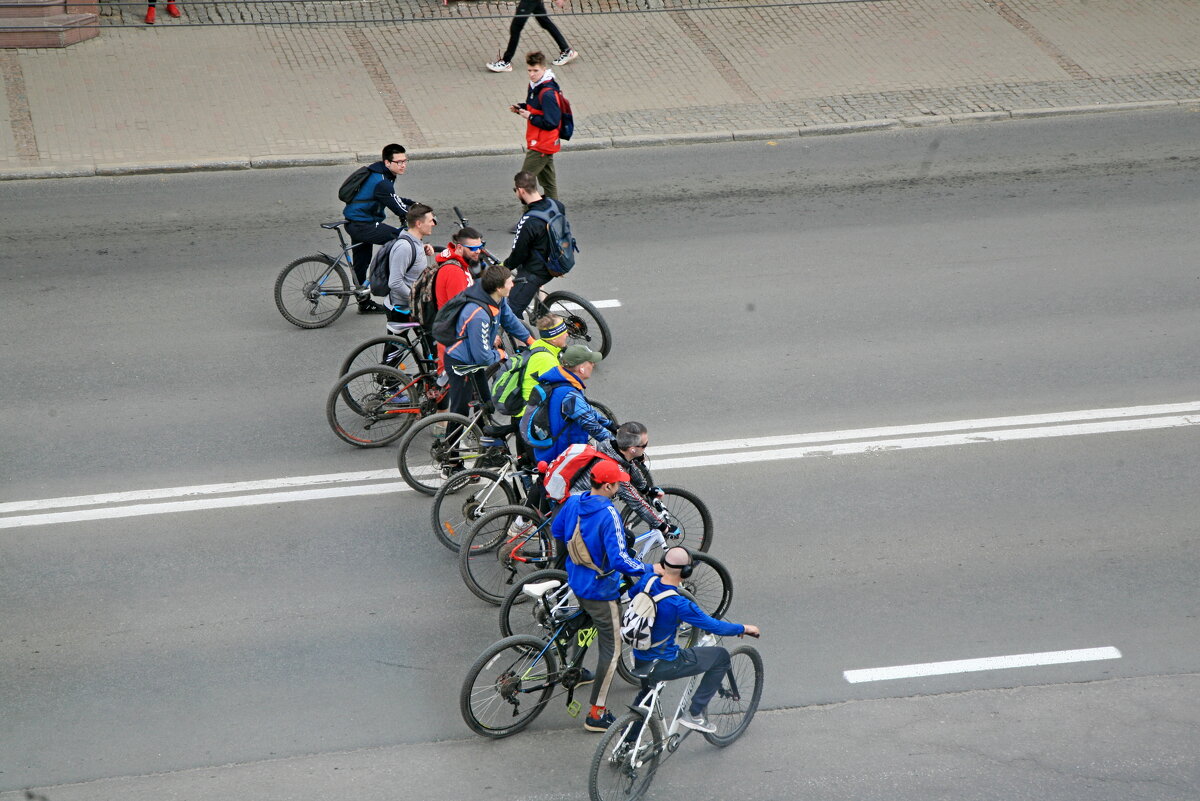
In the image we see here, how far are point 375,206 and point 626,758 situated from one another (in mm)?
6879

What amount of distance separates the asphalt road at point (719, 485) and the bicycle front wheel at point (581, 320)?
0.86 feet

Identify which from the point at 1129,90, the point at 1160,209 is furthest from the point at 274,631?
the point at 1129,90

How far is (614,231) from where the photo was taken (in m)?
14.7

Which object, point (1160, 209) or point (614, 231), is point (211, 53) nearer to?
point (614, 231)

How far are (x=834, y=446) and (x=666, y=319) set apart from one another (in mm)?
2756

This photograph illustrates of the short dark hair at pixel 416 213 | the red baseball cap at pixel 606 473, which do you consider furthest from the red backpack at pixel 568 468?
the short dark hair at pixel 416 213

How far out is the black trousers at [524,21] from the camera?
19.2m

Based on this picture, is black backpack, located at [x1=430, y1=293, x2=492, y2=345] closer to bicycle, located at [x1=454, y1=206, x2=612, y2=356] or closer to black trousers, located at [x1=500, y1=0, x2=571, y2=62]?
→ bicycle, located at [x1=454, y1=206, x2=612, y2=356]

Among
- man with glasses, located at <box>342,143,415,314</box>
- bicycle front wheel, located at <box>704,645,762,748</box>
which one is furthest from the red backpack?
man with glasses, located at <box>342,143,415,314</box>

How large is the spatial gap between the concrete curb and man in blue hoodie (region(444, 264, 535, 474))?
723cm

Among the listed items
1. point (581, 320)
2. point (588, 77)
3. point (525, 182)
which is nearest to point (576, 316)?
point (581, 320)

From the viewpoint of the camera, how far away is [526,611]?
8.71m

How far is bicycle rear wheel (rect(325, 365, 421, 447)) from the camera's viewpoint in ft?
35.4

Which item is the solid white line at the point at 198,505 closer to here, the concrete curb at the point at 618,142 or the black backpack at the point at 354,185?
the black backpack at the point at 354,185
